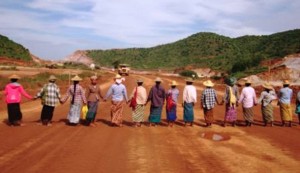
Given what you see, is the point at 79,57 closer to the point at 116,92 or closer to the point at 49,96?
the point at 116,92

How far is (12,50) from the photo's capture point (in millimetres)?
94625

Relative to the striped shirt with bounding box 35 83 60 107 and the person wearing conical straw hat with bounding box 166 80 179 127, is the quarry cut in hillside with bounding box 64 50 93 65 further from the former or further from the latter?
the striped shirt with bounding box 35 83 60 107

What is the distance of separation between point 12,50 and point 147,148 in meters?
91.3

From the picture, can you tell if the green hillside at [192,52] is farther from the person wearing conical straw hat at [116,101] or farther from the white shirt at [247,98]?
the person wearing conical straw hat at [116,101]

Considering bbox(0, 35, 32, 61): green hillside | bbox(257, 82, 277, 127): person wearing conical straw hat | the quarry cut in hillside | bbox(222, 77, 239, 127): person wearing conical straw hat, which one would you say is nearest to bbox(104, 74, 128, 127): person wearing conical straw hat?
bbox(222, 77, 239, 127): person wearing conical straw hat

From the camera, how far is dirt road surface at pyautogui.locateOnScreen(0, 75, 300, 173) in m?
8.39

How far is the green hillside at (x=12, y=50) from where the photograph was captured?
89.8 metres

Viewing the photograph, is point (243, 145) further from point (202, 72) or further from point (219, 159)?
point (202, 72)

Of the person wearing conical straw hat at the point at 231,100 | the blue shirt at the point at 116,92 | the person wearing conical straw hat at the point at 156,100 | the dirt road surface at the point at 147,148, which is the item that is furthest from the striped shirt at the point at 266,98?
the blue shirt at the point at 116,92

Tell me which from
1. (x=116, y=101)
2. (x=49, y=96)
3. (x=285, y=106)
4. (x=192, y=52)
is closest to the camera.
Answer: (x=49, y=96)

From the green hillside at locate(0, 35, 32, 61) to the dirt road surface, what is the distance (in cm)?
8040

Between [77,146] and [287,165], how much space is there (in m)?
5.18

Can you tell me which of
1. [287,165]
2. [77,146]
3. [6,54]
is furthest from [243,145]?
[6,54]

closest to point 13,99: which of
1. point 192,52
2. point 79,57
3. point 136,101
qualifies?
point 136,101
